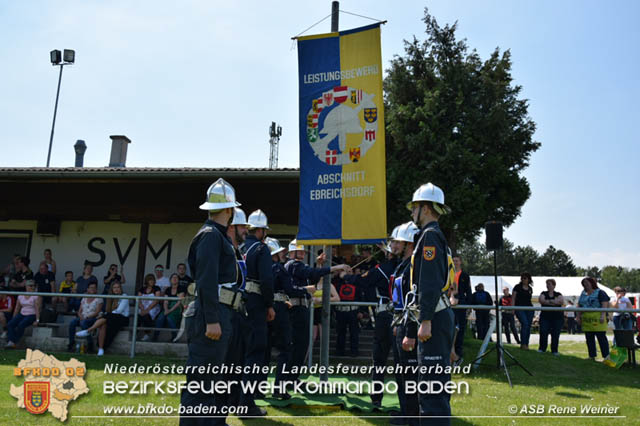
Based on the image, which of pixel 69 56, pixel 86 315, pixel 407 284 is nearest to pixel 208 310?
pixel 407 284

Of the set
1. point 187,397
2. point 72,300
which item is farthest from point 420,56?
point 187,397

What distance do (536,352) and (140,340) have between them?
30.2ft

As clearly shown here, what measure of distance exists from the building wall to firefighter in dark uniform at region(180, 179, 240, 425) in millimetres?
9666

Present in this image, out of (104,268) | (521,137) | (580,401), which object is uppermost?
(521,137)

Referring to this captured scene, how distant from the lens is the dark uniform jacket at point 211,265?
13.6 feet

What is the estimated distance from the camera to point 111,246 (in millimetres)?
14250

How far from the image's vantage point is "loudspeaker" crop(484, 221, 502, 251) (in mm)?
9938

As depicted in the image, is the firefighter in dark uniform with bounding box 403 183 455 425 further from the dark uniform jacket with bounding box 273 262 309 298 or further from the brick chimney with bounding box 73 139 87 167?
the brick chimney with bounding box 73 139 87 167

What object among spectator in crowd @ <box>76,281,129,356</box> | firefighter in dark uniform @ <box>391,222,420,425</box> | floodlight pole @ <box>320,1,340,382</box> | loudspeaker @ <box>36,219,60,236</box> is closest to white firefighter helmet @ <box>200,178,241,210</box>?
firefighter in dark uniform @ <box>391,222,420,425</box>

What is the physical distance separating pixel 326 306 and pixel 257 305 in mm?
1649

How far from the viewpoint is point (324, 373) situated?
725 centimetres

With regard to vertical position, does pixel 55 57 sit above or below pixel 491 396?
above

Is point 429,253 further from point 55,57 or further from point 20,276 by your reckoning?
point 55,57

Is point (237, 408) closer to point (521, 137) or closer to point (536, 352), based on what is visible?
point (536, 352)
